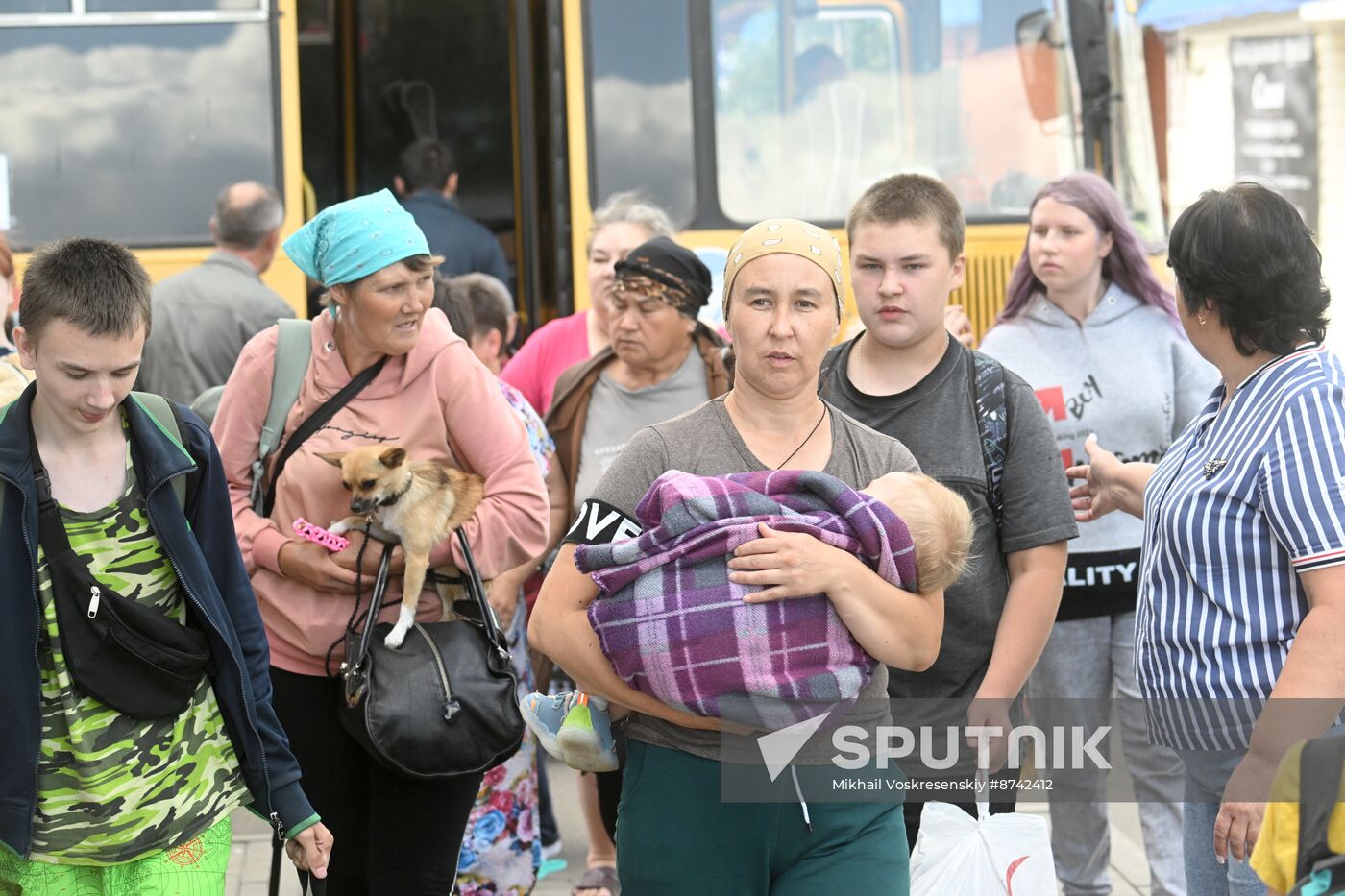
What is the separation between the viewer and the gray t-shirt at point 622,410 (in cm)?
459

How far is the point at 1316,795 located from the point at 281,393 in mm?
2327

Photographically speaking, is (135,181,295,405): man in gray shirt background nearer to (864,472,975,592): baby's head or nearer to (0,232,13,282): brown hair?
(0,232,13,282): brown hair

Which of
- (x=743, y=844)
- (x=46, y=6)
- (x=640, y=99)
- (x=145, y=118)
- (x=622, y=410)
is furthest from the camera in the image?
(x=640, y=99)

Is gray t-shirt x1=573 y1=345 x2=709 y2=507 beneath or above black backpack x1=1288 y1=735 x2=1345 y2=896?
above

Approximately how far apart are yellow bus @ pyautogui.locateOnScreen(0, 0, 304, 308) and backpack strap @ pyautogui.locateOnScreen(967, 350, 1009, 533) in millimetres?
4151

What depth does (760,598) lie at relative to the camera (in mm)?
2473

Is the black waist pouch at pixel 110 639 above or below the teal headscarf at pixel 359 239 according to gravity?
below

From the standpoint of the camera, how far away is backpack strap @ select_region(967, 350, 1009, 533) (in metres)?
3.34

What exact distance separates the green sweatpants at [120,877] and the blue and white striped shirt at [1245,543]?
1.78m

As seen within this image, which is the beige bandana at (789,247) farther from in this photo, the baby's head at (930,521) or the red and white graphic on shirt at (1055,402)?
the red and white graphic on shirt at (1055,402)

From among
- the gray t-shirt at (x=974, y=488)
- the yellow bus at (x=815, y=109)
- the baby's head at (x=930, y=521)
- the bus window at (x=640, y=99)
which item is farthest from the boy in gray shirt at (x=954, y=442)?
the bus window at (x=640, y=99)

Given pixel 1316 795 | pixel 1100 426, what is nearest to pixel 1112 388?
pixel 1100 426

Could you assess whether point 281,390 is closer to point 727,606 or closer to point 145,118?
point 727,606

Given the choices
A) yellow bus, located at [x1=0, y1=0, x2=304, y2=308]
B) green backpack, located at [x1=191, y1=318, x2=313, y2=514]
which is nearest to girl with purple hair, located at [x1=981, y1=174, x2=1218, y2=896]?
green backpack, located at [x1=191, y1=318, x2=313, y2=514]
